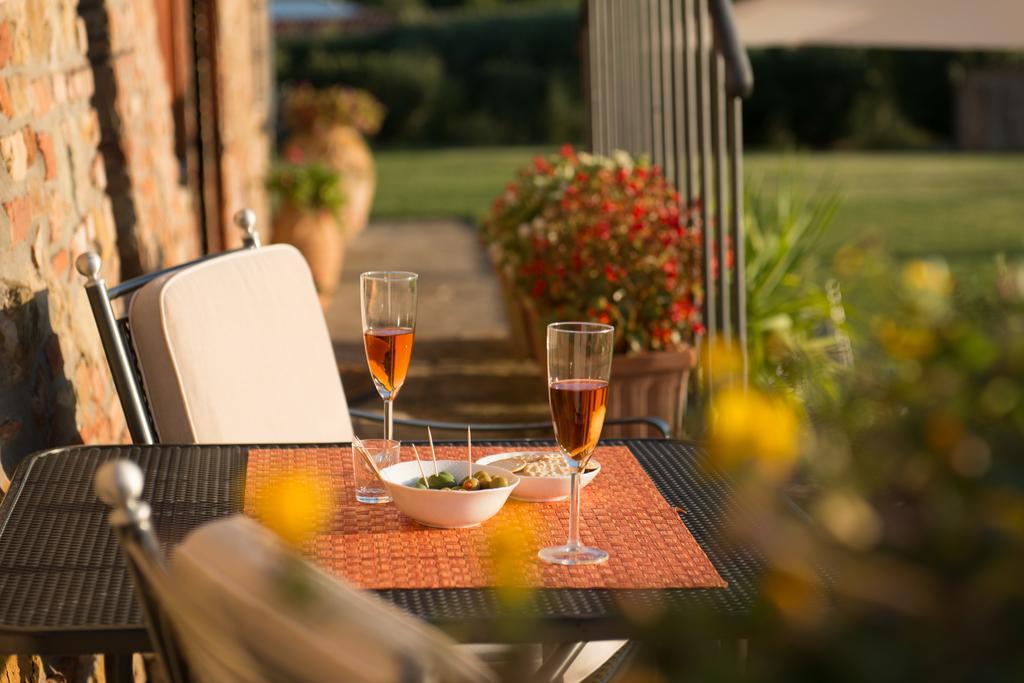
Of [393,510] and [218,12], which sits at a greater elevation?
[218,12]

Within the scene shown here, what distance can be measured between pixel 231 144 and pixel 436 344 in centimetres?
133

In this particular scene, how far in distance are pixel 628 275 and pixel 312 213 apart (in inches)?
156

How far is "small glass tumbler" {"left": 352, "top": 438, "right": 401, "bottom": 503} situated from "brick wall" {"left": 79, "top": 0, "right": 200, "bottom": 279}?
1657mm

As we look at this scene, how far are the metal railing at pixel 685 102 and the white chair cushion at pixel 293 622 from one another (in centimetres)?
239

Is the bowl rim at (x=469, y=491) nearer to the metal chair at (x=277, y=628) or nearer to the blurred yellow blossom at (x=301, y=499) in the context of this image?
the blurred yellow blossom at (x=301, y=499)

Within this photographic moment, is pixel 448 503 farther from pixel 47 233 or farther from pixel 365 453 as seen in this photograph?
pixel 47 233

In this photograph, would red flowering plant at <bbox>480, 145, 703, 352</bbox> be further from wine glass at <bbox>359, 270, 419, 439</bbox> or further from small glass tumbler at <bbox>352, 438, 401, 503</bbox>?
small glass tumbler at <bbox>352, 438, 401, 503</bbox>

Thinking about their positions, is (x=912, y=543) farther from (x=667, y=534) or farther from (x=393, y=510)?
(x=393, y=510)

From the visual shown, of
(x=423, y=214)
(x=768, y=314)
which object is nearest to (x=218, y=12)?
(x=768, y=314)

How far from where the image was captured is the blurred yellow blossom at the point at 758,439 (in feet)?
2.10

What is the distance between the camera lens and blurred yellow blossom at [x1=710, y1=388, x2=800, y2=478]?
2.10 feet

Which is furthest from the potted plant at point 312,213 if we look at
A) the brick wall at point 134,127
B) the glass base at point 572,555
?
the glass base at point 572,555

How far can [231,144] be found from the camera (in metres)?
6.12

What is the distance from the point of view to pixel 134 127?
3293 mm
